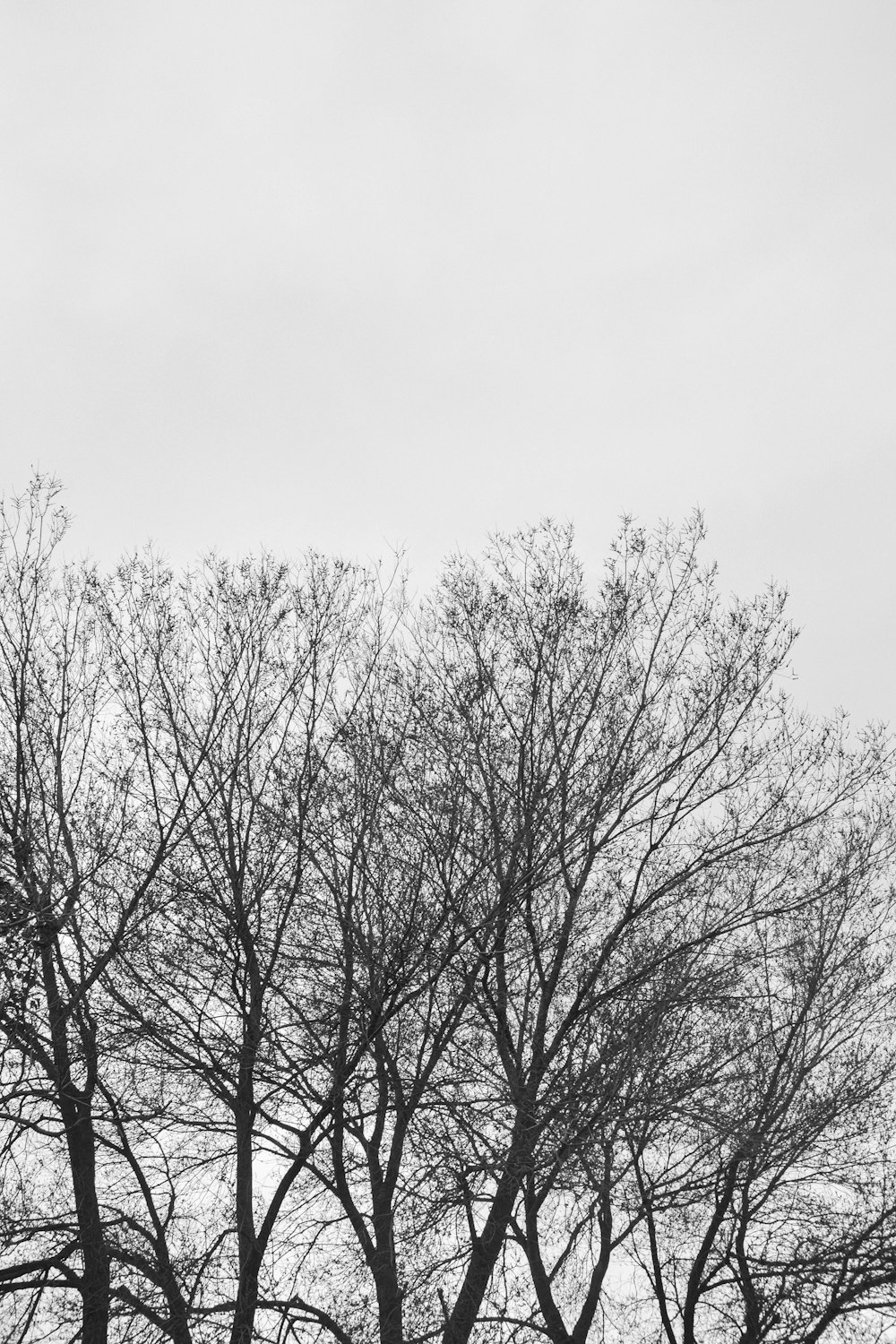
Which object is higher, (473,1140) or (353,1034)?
(353,1034)

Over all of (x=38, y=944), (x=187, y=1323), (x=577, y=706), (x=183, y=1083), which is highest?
(x=577, y=706)

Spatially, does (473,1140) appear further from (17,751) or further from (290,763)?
(17,751)

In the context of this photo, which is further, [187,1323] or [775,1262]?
[775,1262]

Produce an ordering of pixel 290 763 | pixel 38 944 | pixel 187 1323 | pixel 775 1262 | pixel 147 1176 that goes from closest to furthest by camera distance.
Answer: pixel 38 944
pixel 187 1323
pixel 147 1176
pixel 290 763
pixel 775 1262

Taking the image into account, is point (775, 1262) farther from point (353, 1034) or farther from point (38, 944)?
point (38, 944)

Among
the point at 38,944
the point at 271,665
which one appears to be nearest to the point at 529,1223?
the point at 271,665

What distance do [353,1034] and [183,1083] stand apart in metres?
1.83

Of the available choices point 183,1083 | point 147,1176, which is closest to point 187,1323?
point 147,1176

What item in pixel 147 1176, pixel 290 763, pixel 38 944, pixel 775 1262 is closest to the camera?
pixel 38 944

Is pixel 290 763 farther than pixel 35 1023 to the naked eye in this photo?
Yes

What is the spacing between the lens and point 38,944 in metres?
5.50

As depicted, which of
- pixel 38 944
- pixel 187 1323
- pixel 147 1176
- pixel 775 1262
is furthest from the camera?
pixel 775 1262

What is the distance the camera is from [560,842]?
1169 centimetres

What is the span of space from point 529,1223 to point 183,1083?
401 cm
